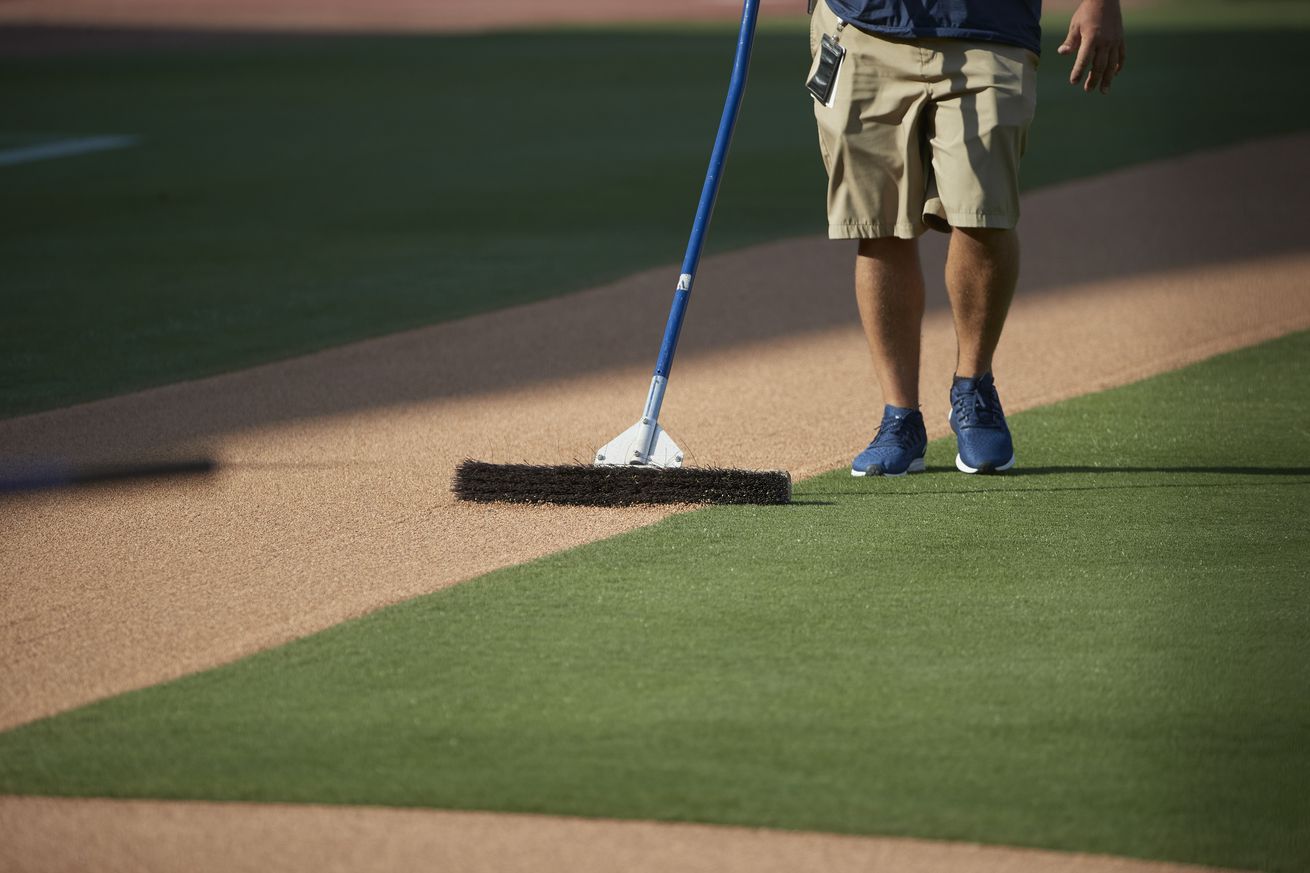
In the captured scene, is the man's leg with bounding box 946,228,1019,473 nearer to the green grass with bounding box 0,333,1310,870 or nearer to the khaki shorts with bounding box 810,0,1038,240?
the khaki shorts with bounding box 810,0,1038,240

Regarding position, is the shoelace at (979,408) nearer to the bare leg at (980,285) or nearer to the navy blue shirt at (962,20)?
the bare leg at (980,285)

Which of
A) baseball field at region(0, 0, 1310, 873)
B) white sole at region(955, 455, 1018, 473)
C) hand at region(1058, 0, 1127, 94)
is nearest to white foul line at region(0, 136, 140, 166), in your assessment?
baseball field at region(0, 0, 1310, 873)

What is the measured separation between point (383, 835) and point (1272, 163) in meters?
9.77

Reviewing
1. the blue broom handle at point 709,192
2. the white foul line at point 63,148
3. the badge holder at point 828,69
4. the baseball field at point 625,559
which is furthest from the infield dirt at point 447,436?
the white foul line at point 63,148

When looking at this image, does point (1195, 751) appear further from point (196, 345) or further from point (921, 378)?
point (196, 345)

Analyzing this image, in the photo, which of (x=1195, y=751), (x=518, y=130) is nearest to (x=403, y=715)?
(x=1195, y=751)

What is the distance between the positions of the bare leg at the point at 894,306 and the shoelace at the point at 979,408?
0.12m

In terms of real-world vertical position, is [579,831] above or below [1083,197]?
above

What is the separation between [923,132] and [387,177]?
715cm

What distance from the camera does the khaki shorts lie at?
4.43 meters

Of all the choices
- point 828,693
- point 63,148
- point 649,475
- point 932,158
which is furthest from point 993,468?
point 63,148

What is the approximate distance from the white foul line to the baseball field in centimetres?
250

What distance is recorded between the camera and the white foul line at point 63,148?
1246cm

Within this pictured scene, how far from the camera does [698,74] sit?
17734mm
